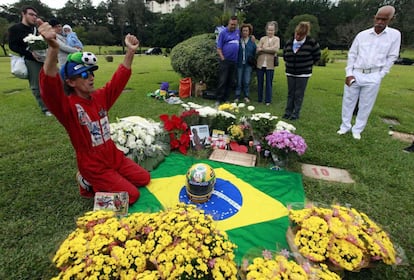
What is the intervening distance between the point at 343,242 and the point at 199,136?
8.91ft

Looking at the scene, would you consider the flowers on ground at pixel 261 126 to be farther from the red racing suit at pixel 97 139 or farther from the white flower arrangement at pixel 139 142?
the red racing suit at pixel 97 139

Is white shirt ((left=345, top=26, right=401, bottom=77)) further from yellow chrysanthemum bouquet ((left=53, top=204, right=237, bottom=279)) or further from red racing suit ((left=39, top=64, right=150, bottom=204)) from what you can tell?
yellow chrysanthemum bouquet ((left=53, top=204, right=237, bottom=279))

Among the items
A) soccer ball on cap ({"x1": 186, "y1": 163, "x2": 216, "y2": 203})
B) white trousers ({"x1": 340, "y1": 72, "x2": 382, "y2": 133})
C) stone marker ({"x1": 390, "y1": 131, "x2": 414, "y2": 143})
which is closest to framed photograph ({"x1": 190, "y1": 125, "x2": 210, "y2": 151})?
soccer ball on cap ({"x1": 186, "y1": 163, "x2": 216, "y2": 203})

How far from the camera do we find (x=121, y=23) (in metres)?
54.4

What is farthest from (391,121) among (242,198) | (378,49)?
(242,198)

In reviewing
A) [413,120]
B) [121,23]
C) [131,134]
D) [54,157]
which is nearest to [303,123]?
[413,120]

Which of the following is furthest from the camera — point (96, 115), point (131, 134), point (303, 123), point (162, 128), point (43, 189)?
point (303, 123)

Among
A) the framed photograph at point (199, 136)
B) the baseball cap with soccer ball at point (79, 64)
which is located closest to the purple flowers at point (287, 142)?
the framed photograph at point (199, 136)

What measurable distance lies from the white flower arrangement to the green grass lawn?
79cm

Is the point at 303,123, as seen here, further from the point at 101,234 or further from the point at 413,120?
the point at 101,234

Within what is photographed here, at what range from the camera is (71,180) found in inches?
127

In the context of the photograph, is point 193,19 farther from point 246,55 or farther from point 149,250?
point 149,250

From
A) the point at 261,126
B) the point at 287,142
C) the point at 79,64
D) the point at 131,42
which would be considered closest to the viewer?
the point at 79,64

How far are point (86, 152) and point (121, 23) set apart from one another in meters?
60.4
